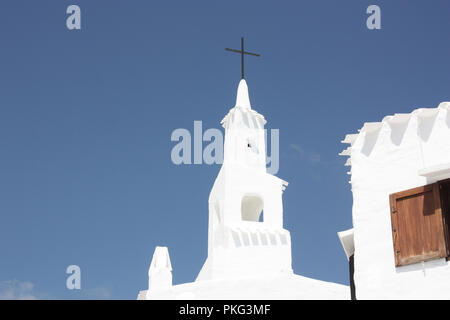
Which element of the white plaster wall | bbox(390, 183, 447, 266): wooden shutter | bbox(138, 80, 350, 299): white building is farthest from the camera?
bbox(138, 80, 350, 299): white building

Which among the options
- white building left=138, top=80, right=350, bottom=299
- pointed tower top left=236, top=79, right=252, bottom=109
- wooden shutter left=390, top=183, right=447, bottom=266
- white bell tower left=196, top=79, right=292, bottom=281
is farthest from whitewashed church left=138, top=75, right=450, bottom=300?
pointed tower top left=236, top=79, right=252, bottom=109

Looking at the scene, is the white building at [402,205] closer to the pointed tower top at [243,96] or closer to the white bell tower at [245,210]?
the white bell tower at [245,210]

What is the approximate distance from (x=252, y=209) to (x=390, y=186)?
1818cm

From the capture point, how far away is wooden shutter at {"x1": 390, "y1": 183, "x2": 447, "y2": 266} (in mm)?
11625

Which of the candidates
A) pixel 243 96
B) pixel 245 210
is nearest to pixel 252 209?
pixel 245 210

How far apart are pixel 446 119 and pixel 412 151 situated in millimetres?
932

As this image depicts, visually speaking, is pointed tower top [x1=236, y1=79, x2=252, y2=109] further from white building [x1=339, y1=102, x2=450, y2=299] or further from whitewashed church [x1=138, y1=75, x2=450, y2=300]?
white building [x1=339, y1=102, x2=450, y2=299]

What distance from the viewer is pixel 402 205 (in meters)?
12.4

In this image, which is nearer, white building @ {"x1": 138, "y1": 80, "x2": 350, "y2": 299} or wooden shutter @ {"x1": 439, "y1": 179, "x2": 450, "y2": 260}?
wooden shutter @ {"x1": 439, "y1": 179, "x2": 450, "y2": 260}

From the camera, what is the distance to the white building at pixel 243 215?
Result: 26922 mm

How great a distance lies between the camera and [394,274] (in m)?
12.1

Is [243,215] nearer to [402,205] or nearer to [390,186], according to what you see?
[390,186]

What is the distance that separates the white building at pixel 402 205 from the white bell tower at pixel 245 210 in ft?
46.4
